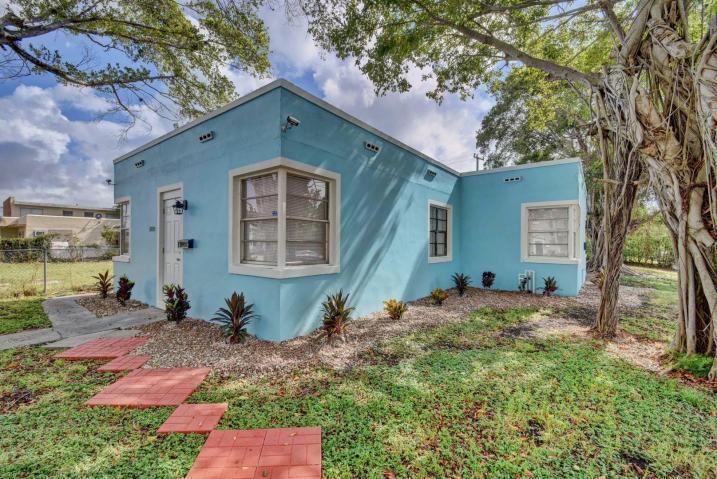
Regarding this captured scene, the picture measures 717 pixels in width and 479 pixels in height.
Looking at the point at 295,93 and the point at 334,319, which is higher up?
the point at 295,93

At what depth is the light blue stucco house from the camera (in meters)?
Answer: 4.34

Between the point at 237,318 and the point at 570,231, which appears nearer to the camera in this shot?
the point at 237,318

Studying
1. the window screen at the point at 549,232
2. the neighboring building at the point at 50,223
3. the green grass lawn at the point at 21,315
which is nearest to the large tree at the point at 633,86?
the window screen at the point at 549,232

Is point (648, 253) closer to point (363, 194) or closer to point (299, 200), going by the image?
point (363, 194)

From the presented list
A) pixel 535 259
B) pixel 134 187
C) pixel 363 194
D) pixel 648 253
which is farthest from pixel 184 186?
pixel 648 253

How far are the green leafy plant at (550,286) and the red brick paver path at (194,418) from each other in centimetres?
780

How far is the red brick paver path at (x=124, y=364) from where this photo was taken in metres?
3.35

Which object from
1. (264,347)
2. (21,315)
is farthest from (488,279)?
(21,315)

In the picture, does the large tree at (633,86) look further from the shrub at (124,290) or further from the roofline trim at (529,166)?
the shrub at (124,290)

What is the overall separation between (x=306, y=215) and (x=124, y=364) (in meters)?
2.99

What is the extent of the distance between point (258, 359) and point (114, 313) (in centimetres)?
424

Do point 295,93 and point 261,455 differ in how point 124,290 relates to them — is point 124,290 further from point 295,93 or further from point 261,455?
point 261,455

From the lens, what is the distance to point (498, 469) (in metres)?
1.88

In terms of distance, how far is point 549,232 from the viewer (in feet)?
25.5
